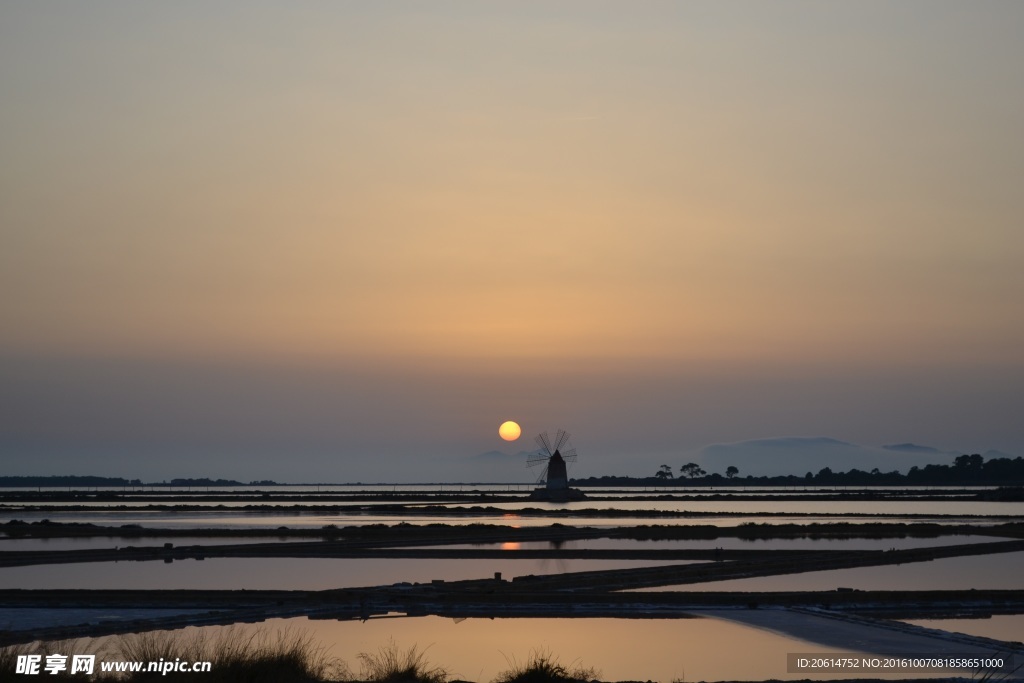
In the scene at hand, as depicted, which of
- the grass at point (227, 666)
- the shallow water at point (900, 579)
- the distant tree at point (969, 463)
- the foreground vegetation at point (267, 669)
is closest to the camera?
the grass at point (227, 666)

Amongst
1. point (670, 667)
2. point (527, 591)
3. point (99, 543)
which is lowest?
point (670, 667)

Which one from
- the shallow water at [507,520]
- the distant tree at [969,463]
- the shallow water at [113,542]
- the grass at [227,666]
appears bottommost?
the grass at [227,666]

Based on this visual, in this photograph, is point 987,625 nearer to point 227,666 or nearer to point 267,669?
point 267,669

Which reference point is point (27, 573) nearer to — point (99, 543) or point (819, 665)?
point (99, 543)

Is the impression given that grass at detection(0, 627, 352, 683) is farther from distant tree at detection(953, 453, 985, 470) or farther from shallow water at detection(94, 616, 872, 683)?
distant tree at detection(953, 453, 985, 470)

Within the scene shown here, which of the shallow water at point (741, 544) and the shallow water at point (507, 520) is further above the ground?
the shallow water at point (507, 520)

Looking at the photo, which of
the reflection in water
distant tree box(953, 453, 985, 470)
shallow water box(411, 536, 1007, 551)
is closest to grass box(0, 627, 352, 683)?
the reflection in water

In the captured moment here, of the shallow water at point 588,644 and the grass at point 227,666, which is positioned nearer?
the grass at point 227,666

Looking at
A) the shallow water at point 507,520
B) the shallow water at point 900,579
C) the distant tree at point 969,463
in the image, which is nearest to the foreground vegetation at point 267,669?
the shallow water at point 900,579

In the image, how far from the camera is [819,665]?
1146 cm

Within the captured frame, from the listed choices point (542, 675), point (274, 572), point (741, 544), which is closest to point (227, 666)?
point (542, 675)

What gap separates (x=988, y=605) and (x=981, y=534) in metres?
20.6

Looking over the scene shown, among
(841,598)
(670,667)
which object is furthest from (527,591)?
(670,667)

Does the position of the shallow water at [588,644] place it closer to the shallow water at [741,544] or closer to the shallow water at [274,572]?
the shallow water at [274,572]
